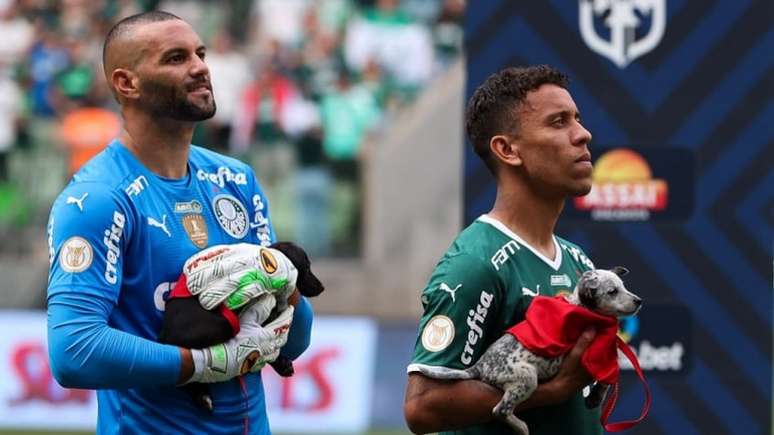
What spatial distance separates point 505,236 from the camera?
13.4 ft

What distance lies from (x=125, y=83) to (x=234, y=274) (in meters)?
0.70

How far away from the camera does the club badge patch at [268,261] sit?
13.5ft

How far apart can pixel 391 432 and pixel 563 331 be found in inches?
306

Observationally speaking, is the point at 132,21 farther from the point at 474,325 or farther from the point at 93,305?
the point at 474,325

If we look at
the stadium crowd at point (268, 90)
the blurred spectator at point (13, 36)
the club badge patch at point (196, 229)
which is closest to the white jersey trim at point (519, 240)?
the club badge patch at point (196, 229)

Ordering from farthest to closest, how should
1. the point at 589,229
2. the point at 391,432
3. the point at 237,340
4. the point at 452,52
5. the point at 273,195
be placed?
1. the point at 452,52
2. the point at 273,195
3. the point at 391,432
4. the point at 589,229
5. the point at 237,340

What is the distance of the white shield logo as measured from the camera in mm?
6094

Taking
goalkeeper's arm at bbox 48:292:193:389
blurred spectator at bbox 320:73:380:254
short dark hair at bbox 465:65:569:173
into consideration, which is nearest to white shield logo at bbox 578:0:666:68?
short dark hair at bbox 465:65:569:173

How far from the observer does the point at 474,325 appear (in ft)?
12.8

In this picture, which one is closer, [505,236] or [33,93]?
[505,236]

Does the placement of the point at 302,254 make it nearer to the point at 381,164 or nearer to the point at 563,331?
the point at 563,331

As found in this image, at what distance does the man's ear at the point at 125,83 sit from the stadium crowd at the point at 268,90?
33.4 ft

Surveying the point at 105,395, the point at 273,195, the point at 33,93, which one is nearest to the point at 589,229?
the point at 105,395

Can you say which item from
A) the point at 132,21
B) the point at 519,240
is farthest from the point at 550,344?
the point at 132,21
